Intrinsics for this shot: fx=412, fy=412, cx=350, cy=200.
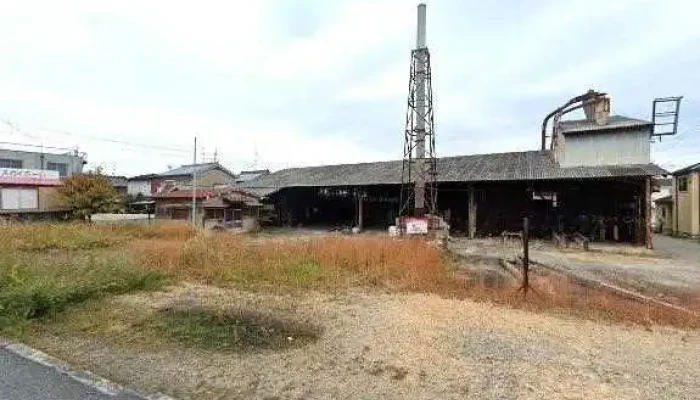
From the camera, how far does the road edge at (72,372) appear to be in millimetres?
3201

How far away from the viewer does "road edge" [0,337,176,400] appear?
3201 millimetres

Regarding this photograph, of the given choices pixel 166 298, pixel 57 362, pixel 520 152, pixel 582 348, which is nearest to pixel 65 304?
pixel 166 298

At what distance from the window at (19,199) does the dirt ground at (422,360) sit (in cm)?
2843

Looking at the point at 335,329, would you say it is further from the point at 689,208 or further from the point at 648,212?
the point at 689,208

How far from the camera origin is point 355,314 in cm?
567

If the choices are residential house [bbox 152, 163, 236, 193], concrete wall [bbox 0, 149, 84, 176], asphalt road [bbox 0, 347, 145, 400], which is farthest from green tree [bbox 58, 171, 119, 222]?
asphalt road [bbox 0, 347, 145, 400]

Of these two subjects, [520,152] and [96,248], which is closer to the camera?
[96,248]

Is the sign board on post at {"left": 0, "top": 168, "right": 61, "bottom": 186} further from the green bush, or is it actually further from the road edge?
the road edge

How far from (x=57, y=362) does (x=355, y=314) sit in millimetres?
3345

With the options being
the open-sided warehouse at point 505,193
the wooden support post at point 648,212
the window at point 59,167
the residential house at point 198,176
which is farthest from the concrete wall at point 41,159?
the wooden support post at point 648,212

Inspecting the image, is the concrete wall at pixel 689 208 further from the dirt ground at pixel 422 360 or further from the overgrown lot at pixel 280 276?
the dirt ground at pixel 422 360

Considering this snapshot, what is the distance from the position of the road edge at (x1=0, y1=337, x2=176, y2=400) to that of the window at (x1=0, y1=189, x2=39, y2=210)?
29.0 meters

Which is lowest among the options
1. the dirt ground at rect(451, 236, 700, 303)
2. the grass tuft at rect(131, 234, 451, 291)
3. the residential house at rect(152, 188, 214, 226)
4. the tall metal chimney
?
the dirt ground at rect(451, 236, 700, 303)

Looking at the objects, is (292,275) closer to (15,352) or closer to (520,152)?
(15,352)
